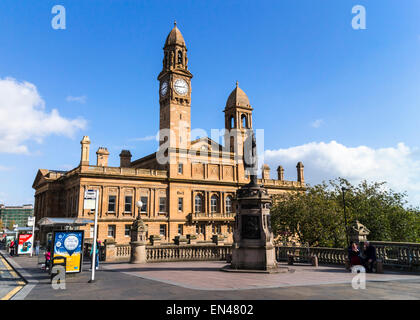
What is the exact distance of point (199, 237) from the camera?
50.2 metres

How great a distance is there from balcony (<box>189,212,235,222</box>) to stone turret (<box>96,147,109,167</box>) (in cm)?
1566

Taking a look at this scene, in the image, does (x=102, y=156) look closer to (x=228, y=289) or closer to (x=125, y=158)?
(x=125, y=158)

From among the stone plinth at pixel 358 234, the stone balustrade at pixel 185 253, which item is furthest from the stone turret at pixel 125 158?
A: the stone plinth at pixel 358 234

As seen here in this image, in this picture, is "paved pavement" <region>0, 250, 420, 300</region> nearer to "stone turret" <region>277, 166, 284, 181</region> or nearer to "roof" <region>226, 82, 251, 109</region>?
"roof" <region>226, 82, 251, 109</region>

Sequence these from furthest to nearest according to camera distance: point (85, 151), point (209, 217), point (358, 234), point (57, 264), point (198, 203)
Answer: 1. point (198, 203)
2. point (209, 217)
3. point (85, 151)
4. point (358, 234)
5. point (57, 264)

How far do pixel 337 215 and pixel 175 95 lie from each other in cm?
3268

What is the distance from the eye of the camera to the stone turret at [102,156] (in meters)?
46.4

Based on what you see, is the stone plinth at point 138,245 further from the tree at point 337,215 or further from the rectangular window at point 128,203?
the rectangular window at point 128,203

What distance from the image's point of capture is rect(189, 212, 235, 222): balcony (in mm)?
49938

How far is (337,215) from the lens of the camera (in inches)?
1212

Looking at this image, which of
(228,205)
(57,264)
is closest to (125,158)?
(228,205)

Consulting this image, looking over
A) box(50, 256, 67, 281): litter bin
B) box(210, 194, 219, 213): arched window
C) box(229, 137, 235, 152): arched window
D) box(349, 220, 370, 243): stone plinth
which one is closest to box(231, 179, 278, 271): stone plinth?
box(349, 220, 370, 243): stone plinth
